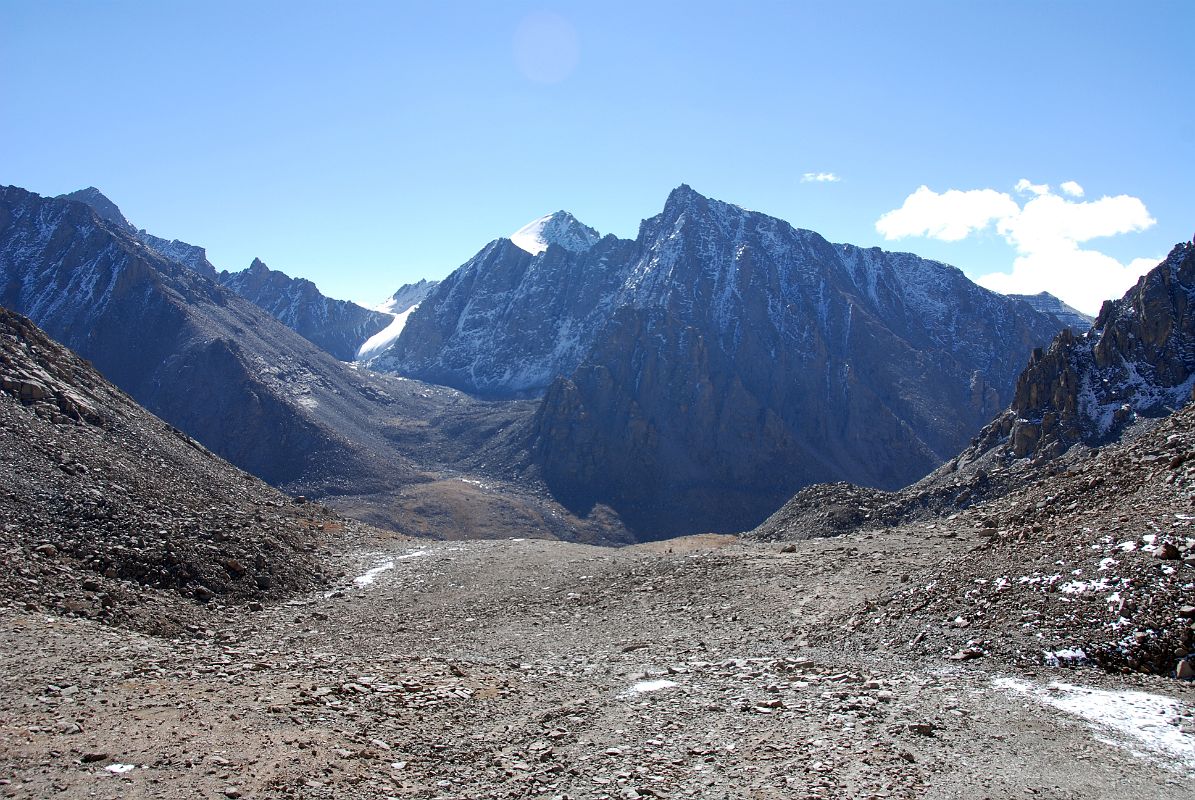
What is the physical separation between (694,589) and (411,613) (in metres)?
8.76

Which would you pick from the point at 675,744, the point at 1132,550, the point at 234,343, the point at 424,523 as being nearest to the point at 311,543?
the point at 675,744

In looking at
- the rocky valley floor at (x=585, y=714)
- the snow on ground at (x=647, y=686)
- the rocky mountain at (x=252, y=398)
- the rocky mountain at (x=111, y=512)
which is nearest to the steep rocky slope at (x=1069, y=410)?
the rocky valley floor at (x=585, y=714)

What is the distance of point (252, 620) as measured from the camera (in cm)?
2281

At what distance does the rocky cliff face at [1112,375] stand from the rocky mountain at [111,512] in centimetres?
4887

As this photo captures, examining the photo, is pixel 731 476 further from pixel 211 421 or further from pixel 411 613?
pixel 411 613

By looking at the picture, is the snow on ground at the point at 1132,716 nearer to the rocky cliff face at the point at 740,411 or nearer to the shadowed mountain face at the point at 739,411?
the rocky cliff face at the point at 740,411

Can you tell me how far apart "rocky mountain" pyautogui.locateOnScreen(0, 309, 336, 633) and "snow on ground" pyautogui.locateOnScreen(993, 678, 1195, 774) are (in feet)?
64.0

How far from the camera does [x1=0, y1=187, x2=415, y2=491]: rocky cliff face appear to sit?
146375 mm

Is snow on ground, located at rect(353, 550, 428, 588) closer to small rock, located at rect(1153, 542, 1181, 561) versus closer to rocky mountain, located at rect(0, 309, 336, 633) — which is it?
rocky mountain, located at rect(0, 309, 336, 633)

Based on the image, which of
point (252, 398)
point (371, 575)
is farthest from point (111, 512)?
point (252, 398)

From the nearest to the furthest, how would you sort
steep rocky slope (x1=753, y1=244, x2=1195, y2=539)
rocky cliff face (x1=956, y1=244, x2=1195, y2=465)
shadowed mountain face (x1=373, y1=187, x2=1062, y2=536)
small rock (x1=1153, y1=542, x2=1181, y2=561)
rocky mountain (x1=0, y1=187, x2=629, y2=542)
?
1. small rock (x1=1153, y1=542, x2=1181, y2=561)
2. steep rocky slope (x1=753, y1=244, x2=1195, y2=539)
3. rocky cliff face (x1=956, y1=244, x2=1195, y2=465)
4. rocky mountain (x1=0, y1=187, x2=629, y2=542)
5. shadowed mountain face (x1=373, y1=187, x2=1062, y2=536)

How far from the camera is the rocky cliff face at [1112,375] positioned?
5528cm

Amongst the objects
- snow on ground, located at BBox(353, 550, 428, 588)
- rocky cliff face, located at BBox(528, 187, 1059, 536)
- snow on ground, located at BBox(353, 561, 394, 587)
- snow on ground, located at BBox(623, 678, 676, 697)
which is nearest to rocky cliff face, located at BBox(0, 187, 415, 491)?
rocky cliff face, located at BBox(528, 187, 1059, 536)

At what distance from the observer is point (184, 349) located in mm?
167250
